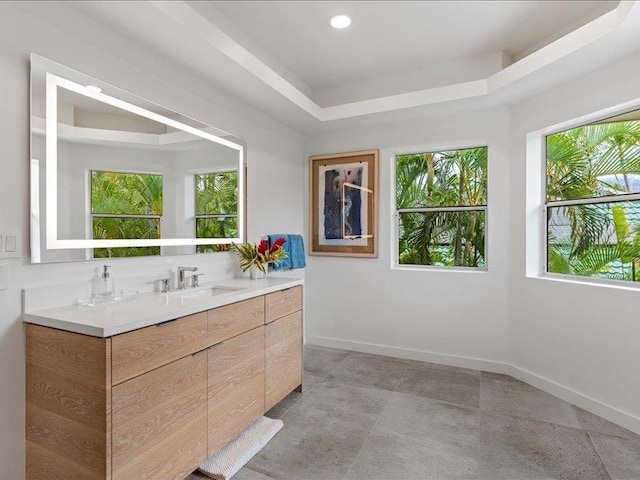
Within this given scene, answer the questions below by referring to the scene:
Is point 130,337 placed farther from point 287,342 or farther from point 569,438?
point 569,438

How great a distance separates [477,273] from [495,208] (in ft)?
2.03

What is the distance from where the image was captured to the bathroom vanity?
4.45 ft

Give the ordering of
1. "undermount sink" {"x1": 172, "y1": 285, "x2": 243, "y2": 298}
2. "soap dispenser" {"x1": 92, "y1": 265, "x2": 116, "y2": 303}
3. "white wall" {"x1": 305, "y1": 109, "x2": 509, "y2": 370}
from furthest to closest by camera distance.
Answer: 1. "white wall" {"x1": 305, "y1": 109, "x2": 509, "y2": 370}
2. "undermount sink" {"x1": 172, "y1": 285, "x2": 243, "y2": 298}
3. "soap dispenser" {"x1": 92, "y1": 265, "x2": 116, "y2": 303}

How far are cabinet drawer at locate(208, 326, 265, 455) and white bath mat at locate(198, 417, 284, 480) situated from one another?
7cm

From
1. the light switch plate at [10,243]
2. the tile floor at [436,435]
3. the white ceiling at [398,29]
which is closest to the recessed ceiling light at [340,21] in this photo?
the white ceiling at [398,29]

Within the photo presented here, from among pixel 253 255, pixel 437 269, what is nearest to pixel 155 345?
pixel 253 255

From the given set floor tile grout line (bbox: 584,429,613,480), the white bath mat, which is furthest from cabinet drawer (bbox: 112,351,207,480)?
floor tile grout line (bbox: 584,429,613,480)

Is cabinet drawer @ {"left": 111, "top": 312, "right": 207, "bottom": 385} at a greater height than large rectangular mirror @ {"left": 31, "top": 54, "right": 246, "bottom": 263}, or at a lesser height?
lesser

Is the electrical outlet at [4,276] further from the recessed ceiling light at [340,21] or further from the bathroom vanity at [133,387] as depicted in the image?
the recessed ceiling light at [340,21]

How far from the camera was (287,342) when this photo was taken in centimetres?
256

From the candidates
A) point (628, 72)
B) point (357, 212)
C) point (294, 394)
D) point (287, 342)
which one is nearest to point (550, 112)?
point (628, 72)

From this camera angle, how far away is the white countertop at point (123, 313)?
4.51 feet

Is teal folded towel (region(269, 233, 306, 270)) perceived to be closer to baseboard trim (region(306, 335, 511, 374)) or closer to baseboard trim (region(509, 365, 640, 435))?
baseboard trim (region(306, 335, 511, 374))

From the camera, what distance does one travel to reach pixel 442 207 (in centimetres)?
346
